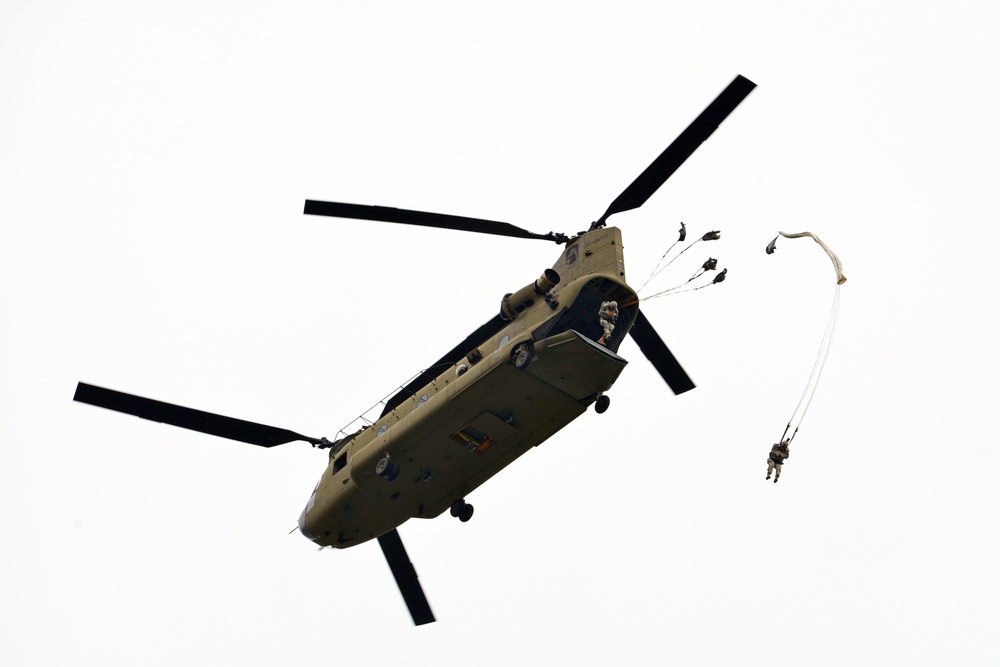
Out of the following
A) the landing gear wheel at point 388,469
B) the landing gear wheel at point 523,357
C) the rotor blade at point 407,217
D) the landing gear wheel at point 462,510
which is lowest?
the landing gear wheel at point 462,510

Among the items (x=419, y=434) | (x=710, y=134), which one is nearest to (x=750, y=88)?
(x=710, y=134)

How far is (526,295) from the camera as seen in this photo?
2670cm

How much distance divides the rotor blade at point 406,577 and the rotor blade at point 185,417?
3.83 m

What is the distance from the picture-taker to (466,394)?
26.1 meters

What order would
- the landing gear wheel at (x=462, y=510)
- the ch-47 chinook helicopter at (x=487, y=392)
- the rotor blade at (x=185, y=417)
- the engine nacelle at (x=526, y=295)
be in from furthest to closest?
the landing gear wheel at (x=462, y=510) → the rotor blade at (x=185, y=417) → the engine nacelle at (x=526, y=295) → the ch-47 chinook helicopter at (x=487, y=392)

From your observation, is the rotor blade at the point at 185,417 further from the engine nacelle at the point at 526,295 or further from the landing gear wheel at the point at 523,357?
the landing gear wheel at the point at 523,357

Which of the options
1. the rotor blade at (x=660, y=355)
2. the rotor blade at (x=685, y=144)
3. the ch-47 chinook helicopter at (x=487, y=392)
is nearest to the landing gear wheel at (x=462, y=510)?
the ch-47 chinook helicopter at (x=487, y=392)

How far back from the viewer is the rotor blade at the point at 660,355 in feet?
93.1

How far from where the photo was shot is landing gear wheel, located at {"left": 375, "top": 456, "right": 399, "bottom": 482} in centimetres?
2761

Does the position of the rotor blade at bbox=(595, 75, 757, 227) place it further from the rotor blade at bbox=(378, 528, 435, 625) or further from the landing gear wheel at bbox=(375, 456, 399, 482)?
the rotor blade at bbox=(378, 528, 435, 625)

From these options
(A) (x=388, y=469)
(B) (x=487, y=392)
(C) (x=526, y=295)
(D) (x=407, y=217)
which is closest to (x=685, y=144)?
(C) (x=526, y=295)

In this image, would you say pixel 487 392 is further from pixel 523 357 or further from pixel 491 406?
pixel 523 357

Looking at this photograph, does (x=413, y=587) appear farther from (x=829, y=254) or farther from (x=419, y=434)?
(x=829, y=254)

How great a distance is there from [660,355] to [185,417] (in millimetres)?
11244
